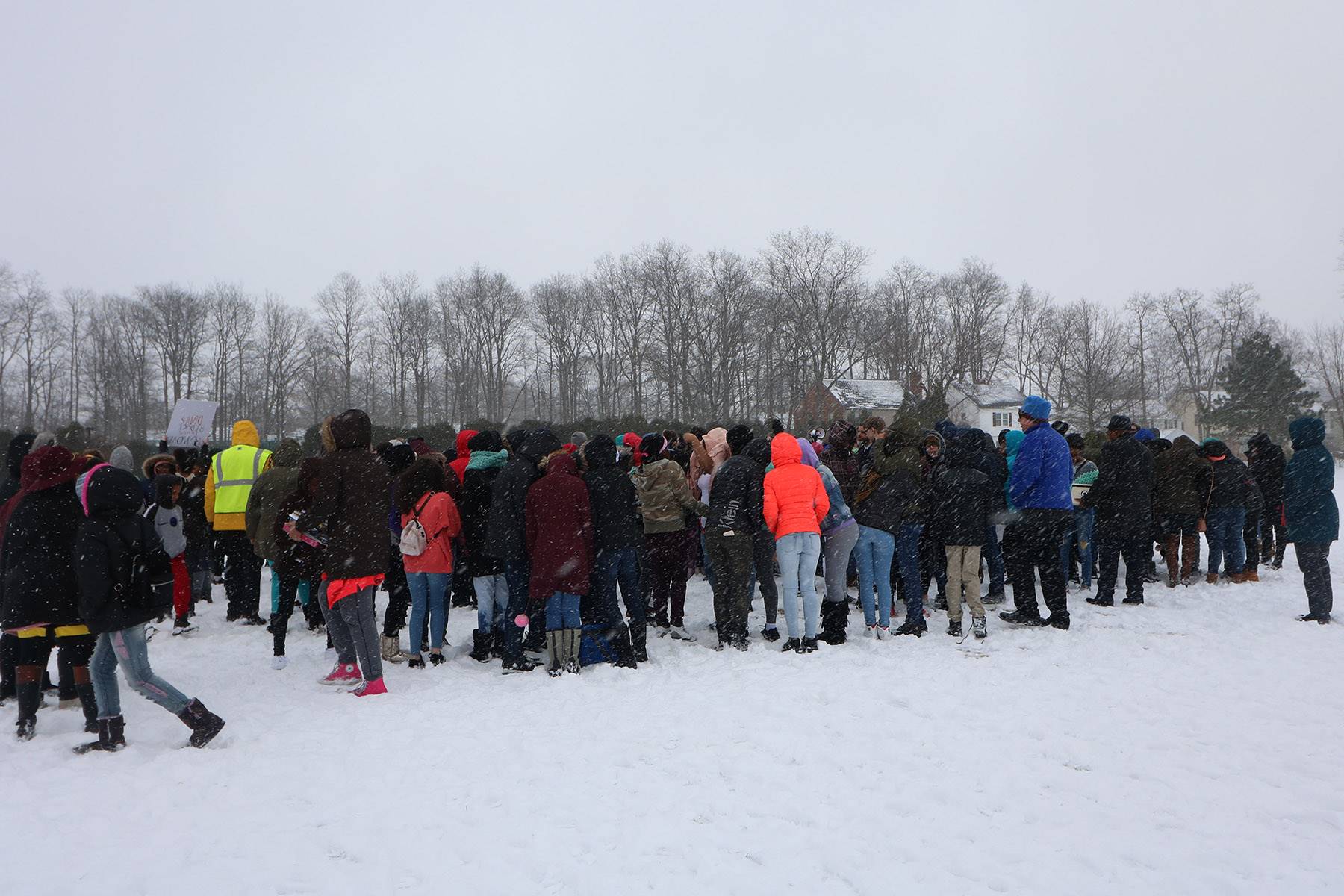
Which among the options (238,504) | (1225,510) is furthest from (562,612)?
(1225,510)

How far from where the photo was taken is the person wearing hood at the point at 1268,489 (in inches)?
387

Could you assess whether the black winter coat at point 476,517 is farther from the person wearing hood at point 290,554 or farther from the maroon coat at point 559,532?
the person wearing hood at point 290,554

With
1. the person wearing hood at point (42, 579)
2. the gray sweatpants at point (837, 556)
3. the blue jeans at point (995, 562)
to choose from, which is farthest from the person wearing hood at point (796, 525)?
the person wearing hood at point (42, 579)

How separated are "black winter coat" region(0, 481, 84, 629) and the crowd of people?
0.01 metres

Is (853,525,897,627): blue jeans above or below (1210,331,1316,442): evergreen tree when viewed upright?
below

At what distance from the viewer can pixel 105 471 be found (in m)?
4.47

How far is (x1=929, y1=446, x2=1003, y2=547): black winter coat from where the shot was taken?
23.2 ft

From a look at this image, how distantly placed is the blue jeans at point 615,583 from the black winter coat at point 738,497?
35.7 inches

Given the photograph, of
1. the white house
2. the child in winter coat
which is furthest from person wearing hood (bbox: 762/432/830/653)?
the white house

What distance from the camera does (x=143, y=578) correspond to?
14.6 feet

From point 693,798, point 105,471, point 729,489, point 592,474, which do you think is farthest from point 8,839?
point 729,489

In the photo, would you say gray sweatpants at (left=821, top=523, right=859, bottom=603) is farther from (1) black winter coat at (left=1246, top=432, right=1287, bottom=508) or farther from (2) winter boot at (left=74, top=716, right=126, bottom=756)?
(1) black winter coat at (left=1246, top=432, right=1287, bottom=508)

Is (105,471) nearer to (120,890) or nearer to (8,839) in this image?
(8,839)

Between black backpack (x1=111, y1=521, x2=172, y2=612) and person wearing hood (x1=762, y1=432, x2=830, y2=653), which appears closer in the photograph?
black backpack (x1=111, y1=521, x2=172, y2=612)
